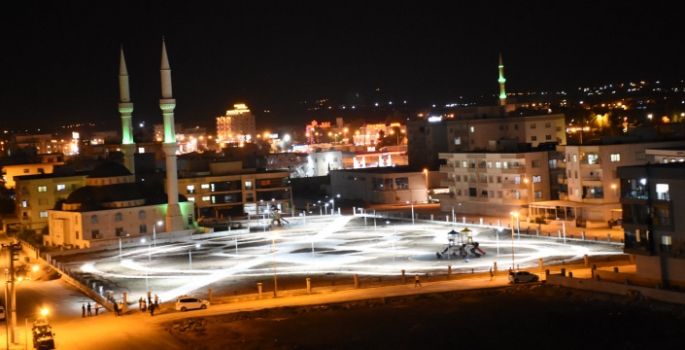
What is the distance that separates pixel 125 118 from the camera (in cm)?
7581

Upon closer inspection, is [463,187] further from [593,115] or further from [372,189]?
[593,115]

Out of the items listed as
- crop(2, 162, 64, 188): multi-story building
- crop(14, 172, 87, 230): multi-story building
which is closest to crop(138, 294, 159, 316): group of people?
crop(14, 172, 87, 230): multi-story building

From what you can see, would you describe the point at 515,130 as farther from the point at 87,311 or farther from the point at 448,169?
the point at 87,311

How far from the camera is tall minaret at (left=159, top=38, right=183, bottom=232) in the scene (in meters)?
64.2

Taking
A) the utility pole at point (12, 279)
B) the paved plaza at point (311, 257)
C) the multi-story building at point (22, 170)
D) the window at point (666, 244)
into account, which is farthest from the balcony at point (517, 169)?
the multi-story building at point (22, 170)

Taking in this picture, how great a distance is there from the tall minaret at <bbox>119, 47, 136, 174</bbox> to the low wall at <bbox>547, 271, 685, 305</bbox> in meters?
43.6

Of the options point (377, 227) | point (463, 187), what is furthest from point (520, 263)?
point (463, 187)

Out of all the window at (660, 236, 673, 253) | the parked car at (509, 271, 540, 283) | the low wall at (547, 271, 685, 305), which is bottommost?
the low wall at (547, 271, 685, 305)

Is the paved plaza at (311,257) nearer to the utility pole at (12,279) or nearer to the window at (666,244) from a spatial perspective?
the window at (666,244)

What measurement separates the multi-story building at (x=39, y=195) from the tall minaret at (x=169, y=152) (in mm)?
10503

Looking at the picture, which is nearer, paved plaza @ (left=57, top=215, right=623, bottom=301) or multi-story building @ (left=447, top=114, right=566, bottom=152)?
paved plaza @ (left=57, top=215, right=623, bottom=301)

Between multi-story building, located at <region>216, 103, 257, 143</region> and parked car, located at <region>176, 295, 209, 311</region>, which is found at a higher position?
multi-story building, located at <region>216, 103, 257, 143</region>

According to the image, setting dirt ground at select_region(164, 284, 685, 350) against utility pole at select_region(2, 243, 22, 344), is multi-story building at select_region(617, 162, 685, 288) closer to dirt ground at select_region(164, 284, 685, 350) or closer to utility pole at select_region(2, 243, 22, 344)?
dirt ground at select_region(164, 284, 685, 350)

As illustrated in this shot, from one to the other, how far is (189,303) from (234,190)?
132ft
